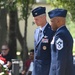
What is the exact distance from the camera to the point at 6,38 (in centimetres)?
1338

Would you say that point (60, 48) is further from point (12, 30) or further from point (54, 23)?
point (12, 30)

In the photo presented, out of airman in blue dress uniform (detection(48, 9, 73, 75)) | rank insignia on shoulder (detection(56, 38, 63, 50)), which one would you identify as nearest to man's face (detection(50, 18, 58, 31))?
airman in blue dress uniform (detection(48, 9, 73, 75))

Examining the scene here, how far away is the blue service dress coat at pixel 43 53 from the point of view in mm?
5594

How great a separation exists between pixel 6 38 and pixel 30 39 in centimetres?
1181

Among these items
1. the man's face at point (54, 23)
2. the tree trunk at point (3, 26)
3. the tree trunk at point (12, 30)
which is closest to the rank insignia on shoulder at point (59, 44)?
the man's face at point (54, 23)

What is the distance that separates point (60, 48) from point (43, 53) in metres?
0.54

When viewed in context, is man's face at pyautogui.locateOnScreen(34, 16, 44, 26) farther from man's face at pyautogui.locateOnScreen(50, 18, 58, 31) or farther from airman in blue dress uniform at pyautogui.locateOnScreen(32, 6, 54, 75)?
man's face at pyautogui.locateOnScreen(50, 18, 58, 31)

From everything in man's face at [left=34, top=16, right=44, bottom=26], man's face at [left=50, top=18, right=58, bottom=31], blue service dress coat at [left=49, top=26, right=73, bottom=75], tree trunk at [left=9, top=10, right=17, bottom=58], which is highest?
tree trunk at [left=9, top=10, right=17, bottom=58]

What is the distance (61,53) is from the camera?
5.10 m

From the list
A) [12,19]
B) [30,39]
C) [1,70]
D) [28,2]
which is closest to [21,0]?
[28,2]

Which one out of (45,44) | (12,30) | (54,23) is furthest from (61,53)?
(12,30)

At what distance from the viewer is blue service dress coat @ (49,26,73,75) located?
201 inches

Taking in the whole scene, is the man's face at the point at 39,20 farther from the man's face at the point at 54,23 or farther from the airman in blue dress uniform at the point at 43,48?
the man's face at the point at 54,23

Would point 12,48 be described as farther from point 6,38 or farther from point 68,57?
point 68,57
